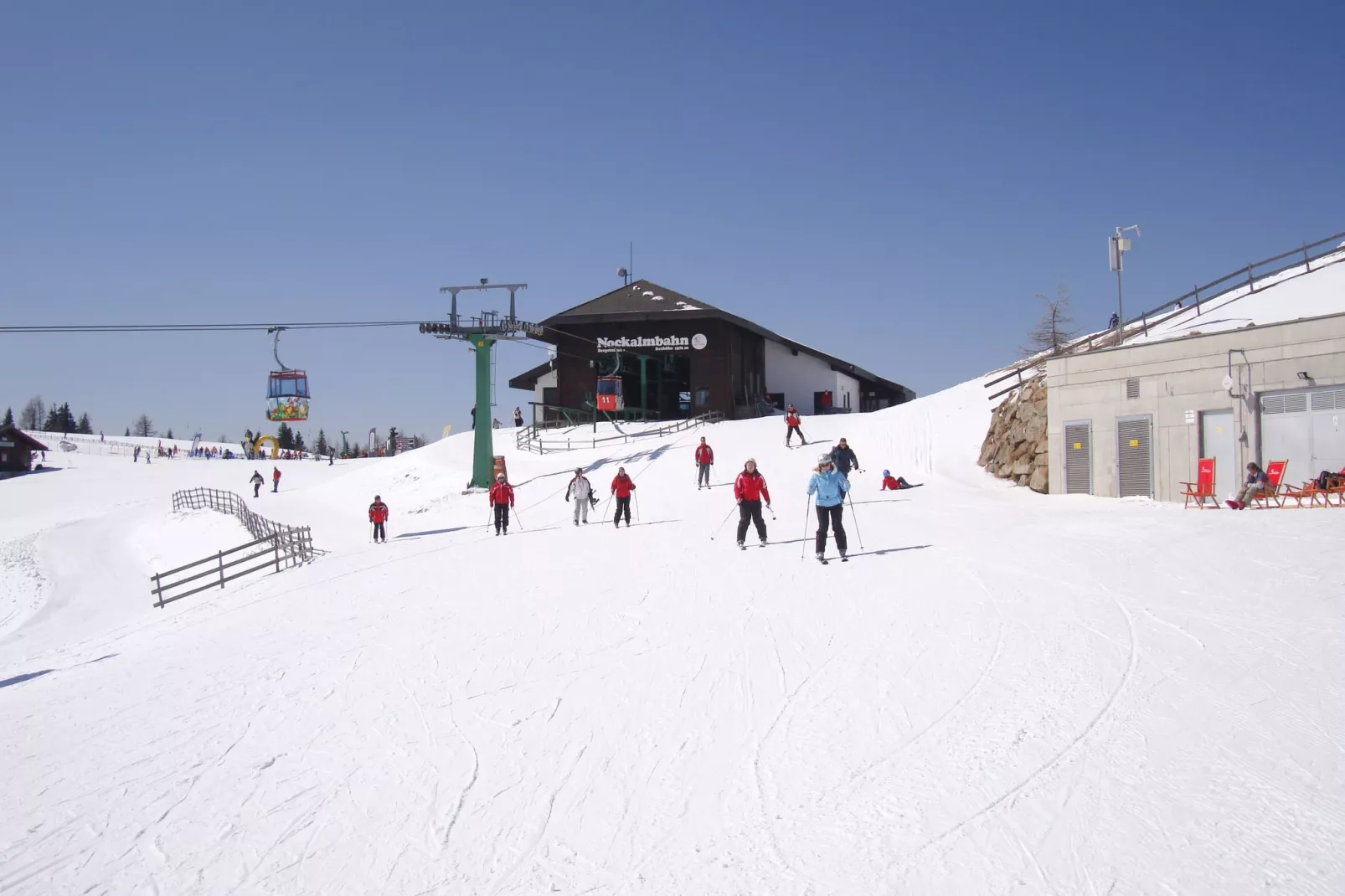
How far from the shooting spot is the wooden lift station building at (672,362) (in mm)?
46562

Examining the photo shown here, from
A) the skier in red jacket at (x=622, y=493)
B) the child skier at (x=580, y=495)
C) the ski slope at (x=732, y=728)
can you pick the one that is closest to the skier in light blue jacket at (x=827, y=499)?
the ski slope at (x=732, y=728)

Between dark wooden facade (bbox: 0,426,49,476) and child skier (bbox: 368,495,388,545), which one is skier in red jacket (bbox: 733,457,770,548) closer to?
child skier (bbox: 368,495,388,545)

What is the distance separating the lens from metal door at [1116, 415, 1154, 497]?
1925 centimetres

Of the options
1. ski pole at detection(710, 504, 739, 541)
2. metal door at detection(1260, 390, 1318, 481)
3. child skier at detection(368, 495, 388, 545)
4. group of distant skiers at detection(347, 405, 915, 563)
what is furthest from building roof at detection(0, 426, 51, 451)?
metal door at detection(1260, 390, 1318, 481)

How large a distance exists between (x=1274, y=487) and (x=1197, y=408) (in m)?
2.47

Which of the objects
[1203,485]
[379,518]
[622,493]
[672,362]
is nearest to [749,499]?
[622,493]

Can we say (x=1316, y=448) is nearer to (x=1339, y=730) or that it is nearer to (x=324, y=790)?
(x=1339, y=730)

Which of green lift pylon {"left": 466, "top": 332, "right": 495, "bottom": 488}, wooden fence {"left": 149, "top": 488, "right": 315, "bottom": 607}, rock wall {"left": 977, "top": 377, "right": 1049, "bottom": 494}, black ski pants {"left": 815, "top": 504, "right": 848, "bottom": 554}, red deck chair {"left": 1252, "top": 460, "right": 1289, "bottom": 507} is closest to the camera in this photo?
black ski pants {"left": 815, "top": 504, "right": 848, "bottom": 554}

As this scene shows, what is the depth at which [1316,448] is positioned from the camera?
1636 cm

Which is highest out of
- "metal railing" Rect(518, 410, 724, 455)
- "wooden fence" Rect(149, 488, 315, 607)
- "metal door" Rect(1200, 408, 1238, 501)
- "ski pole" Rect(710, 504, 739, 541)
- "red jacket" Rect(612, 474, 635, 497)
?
"metal railing" Rect(518, 410, 724, 455)

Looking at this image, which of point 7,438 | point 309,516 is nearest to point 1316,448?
point 309,516

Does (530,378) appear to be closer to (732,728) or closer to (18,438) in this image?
(18,438)

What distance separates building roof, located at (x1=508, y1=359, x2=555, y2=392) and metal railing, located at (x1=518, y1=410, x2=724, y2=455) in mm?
12150

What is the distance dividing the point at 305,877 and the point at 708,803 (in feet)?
7.12
